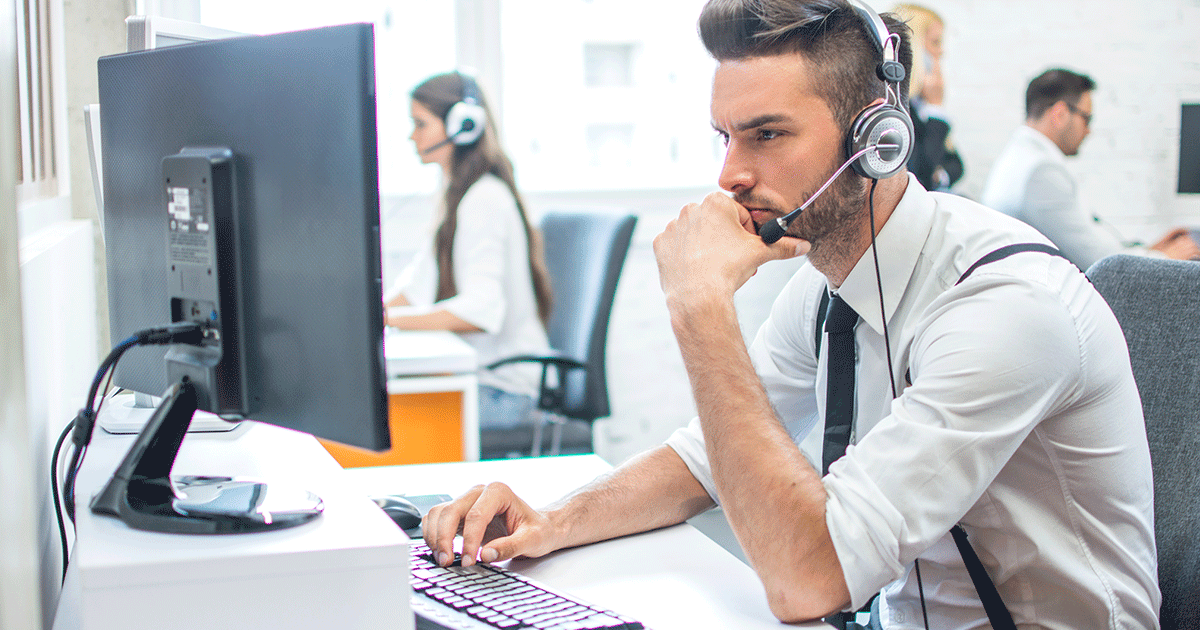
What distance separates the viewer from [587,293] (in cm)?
254

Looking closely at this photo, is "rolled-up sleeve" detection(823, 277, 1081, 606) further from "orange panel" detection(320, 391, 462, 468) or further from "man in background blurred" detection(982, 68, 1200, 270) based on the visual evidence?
"man in background blurred" detection(982, 68, 1200, 270)

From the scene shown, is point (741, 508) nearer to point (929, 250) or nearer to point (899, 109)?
point (929, 250)

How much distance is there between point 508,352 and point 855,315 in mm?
1796

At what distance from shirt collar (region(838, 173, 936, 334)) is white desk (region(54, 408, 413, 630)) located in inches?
24.4

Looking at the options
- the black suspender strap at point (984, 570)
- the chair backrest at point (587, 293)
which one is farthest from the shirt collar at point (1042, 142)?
the black suspender strap at point (984, 570)

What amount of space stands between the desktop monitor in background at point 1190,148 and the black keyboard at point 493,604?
3570mm

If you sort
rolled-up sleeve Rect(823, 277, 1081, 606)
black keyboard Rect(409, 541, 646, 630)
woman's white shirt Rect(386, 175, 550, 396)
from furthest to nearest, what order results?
woman's white shirt Rect(386, 175, 550, 396), rolled-up sleeve Rect(823, 277, 1081, 606), black keyboard Rect(409, 541, 646, 630)

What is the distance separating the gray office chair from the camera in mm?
1019

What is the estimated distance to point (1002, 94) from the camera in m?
3.80

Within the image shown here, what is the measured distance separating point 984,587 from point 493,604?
49cm

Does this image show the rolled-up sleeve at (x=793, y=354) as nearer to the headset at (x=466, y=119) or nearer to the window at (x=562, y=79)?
the headset at (x=466, y=119)

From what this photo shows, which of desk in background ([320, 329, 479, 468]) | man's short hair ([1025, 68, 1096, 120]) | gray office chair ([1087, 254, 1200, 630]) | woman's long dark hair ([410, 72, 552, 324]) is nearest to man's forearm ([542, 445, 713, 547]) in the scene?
gray office chair ([1087, 254, 1200, 630])

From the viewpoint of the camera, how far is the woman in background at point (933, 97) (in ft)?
11.7

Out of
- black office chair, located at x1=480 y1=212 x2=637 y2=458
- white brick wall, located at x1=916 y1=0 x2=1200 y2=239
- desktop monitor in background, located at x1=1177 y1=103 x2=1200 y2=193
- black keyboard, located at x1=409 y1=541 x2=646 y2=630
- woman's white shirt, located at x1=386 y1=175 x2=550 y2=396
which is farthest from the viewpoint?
white brick wall, located at x1=916 y1=0 x2=1200 y2=239
